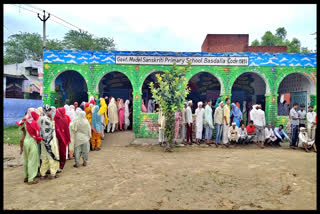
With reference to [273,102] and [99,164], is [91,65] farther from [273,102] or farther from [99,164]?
[273,102]

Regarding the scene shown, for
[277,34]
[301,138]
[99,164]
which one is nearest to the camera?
[99,164]

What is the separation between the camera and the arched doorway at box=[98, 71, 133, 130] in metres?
12.4

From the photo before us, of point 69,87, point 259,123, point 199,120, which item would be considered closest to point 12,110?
point 69,87

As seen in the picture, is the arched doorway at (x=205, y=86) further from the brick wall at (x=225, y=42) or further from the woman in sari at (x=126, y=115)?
the brick wall at (x=225, y=42)

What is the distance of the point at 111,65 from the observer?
10156 mm

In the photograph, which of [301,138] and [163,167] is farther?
[301,138]

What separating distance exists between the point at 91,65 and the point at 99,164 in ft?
18.6

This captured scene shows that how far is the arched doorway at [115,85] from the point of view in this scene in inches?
489

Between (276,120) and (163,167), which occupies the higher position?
(276,120)

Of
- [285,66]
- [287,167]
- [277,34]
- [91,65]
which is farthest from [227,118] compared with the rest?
[277,34]

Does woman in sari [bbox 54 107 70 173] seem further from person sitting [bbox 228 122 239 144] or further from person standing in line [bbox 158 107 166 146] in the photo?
person sitting [bbox 228 122 239 144]

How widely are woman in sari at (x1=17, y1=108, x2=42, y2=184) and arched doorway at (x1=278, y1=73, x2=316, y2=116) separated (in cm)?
1088

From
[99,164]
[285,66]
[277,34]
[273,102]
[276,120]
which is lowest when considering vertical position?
[99,164]

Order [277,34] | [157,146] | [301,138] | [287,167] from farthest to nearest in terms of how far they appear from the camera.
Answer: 1. [277,34]
2. [157,146]
3. [301,138]
4. [287,167]
